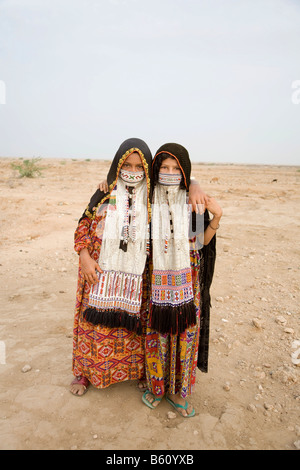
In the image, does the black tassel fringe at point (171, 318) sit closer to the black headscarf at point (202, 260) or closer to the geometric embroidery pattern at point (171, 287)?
the geometric embroidery pattern at point (171, 287)

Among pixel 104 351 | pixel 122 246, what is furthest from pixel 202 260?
pixel 104 351

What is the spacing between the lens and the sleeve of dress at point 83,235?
2330mm

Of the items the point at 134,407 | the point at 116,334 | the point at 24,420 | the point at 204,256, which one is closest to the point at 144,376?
the point at 134,407

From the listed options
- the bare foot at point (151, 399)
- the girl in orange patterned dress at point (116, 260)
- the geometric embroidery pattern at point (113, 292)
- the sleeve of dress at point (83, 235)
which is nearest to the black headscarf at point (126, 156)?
the girl in orange patterned dress at point (116, 260)

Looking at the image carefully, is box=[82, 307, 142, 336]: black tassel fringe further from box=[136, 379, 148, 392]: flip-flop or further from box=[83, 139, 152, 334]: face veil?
box=[136, 379, 148, 392]: flip-flop

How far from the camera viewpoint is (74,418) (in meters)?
2.35

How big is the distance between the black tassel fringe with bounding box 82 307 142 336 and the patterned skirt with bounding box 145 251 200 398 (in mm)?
105

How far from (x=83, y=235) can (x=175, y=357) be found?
3.53ft

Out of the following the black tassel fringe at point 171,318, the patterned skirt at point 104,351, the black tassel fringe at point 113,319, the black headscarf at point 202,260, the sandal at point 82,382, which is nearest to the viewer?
the black headscarf at point 202,260

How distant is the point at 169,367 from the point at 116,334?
45 cm

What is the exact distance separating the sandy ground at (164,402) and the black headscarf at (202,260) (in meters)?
0.45

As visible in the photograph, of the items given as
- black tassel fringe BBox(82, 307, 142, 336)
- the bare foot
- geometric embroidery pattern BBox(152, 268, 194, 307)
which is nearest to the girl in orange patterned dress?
black tassel fringe BBox(82, 307, 142, 336)

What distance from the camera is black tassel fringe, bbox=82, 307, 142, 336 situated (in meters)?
2.30

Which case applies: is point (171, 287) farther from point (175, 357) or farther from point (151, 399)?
point (151, 399)
